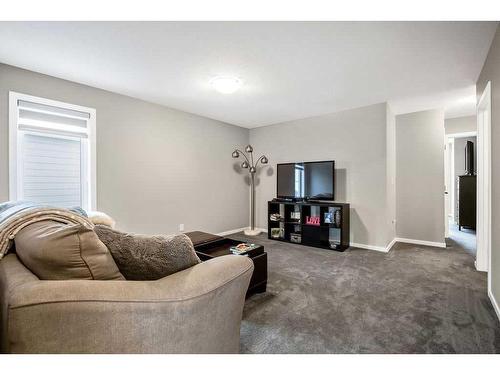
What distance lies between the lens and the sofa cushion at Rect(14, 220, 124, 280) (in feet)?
2.89

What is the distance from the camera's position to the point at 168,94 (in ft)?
11.0

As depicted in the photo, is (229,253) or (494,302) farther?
(229,253)

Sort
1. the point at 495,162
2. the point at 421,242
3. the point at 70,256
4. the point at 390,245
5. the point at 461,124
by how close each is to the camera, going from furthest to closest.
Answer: the point at 461,124 → the point at 421,242 → the point at 390,245 → the point at 495,162 → the point at 70,256

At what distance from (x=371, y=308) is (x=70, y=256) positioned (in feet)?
7.05

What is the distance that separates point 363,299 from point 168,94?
338 cm

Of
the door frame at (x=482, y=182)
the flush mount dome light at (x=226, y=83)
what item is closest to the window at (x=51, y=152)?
the flush mount dome light at (x=226, y=83)

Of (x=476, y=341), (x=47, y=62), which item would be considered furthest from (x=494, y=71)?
(x=47, y=62)

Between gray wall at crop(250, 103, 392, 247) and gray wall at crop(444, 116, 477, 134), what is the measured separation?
6.81ft

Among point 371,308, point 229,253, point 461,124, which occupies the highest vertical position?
point 461,124

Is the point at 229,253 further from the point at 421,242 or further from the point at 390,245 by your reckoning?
the point at 421,242

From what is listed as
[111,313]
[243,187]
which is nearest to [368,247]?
[243,187]

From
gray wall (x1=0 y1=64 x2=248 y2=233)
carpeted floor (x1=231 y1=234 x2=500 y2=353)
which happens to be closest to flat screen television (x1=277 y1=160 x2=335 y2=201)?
gray wall (x1=0 y1=64 x2=248 y2=233)

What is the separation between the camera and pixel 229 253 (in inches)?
92.0

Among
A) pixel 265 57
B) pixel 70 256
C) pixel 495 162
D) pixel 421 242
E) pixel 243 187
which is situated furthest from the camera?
pixel 243 187
